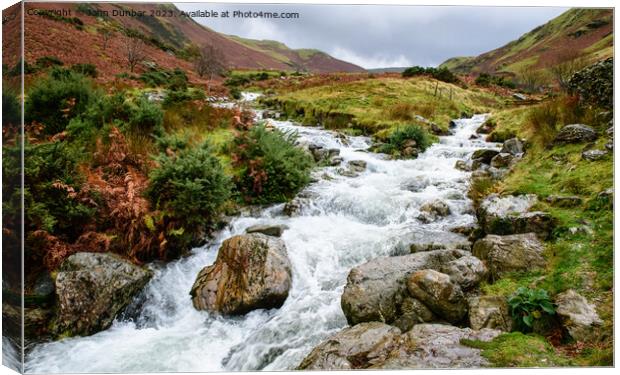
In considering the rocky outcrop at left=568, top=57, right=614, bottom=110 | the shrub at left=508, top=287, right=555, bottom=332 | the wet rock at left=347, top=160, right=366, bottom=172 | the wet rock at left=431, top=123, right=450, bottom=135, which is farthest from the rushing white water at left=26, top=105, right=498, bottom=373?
the wet rock at left=431, top=123, right=450, bottom=135

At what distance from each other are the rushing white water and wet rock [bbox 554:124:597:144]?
2.06 m

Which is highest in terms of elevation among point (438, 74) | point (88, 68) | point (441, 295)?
point (438, 74)

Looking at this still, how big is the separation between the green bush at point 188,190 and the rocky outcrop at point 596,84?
661cm

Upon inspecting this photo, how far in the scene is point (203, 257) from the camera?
5.96 m

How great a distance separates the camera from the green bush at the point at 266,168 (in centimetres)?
771

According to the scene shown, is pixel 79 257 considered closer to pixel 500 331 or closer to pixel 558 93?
pixel 500 331

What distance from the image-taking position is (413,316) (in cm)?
410

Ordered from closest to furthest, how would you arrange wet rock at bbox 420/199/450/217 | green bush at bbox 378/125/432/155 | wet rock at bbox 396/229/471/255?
1. wet rock at bbox 396/229/471/255
2. wet rock at bbox 420/199/450/217
3. green bush at bbox 378/125/432/155

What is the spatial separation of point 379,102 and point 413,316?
14.0 m

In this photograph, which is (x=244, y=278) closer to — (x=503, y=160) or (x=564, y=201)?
(x=564, y=201)

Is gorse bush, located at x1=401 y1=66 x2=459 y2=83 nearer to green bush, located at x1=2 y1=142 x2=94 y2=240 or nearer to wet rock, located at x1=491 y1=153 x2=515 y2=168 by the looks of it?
wet rock, located at x1=491 y1=153 x2=515 y2=168

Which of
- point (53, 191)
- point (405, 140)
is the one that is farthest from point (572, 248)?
point (405, 140)

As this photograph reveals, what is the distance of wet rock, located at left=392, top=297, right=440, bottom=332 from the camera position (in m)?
4.05

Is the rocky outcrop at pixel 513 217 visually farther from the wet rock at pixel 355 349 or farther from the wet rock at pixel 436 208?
the wet rock at pixel 355 349
